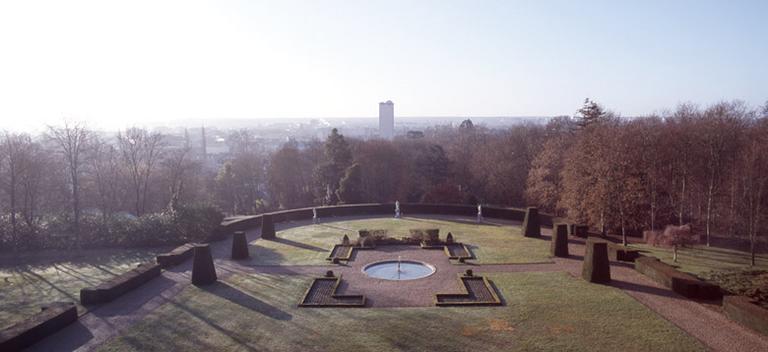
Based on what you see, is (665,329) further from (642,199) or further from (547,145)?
(547,145)

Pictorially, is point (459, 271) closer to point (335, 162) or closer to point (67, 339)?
point (67, 339)

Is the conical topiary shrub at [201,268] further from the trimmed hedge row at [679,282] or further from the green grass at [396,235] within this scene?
the trimmed hedge row at [679,282]

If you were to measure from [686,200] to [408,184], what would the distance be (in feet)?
76.6

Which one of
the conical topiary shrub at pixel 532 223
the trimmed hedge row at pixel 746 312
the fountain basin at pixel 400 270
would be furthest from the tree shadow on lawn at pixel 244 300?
the conical topiary shrub at pixel 532 223

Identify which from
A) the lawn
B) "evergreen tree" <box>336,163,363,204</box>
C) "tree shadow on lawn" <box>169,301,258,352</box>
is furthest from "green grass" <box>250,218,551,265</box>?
"evergreen tree" <box>336,163,363,204</box>

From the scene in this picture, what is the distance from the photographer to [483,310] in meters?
15.0

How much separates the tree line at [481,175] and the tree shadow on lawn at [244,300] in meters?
10.2

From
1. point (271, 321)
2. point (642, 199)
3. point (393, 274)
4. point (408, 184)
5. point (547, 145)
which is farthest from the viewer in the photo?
point (408, 184)

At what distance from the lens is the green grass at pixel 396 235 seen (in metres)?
21.5

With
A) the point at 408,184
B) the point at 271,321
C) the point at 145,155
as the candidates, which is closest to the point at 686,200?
the point at 408,184

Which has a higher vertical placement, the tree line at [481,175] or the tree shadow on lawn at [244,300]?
the tree line at [481,175]

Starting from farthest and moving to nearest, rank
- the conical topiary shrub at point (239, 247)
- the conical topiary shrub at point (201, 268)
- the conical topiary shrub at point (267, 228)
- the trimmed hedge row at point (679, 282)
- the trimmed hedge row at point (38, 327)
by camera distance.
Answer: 1. the conical topiary shrub at point (267, 228)
2. the conical topiary shrub at point (239, 247)
3. the conical topiary shrub at point (201, 268)
4. the trimmed hedge row at point (679, 282)
5. the trimmed hedge row at point (38, 327)

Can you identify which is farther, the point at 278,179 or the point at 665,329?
the point at 278,179

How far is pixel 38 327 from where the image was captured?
1288 cm
